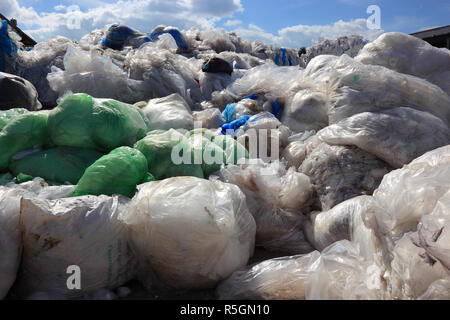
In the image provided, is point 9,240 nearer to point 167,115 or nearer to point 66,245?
point 66,245

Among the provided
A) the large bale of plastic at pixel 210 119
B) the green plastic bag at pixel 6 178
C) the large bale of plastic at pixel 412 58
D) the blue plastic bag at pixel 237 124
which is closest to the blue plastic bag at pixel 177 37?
the large bale of plastic at pixel 210 119

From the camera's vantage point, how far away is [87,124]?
2115mm

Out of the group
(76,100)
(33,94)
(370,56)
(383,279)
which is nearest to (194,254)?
(383,279)

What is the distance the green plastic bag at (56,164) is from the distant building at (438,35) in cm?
1585

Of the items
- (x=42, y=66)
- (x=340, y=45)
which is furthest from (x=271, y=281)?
(x=340, y=45)

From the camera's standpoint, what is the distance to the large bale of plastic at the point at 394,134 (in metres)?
2.06

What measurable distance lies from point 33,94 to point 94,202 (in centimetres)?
212

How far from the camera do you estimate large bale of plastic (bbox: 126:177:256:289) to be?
1.50 meters

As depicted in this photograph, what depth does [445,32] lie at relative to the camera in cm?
1441

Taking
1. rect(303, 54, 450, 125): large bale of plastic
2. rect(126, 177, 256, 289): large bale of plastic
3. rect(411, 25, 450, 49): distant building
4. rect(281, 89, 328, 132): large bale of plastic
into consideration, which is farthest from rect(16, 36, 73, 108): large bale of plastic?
rect(411, 25, 450, 49): distant building

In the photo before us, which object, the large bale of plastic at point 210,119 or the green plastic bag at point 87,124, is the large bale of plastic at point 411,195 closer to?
the green plastic bag at point 87,124

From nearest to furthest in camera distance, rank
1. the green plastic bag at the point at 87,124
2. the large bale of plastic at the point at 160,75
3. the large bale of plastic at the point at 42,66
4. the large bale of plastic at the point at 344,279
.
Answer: the large bale of plastic at the point at 344,279
the green plastic bag at the point at 87,124
the large bale of plastic at the point at 160,75
the large bale of plastic at the point at 42,66

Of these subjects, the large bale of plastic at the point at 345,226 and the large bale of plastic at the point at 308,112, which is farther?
the large bale of plastic at the point at 308,112

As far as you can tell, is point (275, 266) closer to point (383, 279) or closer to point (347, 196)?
point (383, 279)
